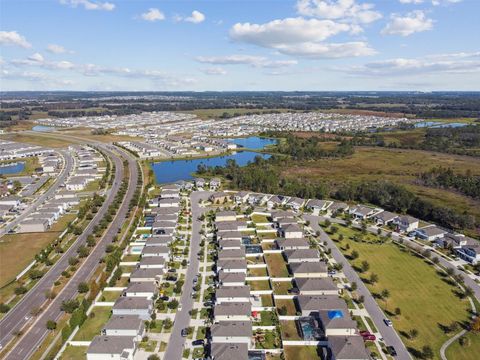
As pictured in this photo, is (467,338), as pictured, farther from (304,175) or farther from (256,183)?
(304,175)

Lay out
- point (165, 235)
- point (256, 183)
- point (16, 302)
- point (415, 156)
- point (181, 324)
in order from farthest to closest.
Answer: point (415, 156), point (256, 183), point (165, 235), point (16, 302), point (181, 324)

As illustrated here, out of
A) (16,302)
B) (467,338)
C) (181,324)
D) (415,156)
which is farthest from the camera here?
(415,156)

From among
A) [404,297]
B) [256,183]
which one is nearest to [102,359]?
[404,297]

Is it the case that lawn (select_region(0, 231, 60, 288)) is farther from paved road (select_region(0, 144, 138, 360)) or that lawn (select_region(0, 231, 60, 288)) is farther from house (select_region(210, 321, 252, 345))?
house (select_region(210, 321, 252, 345))

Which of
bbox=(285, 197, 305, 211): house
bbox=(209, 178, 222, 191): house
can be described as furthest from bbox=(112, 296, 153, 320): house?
bbox=(209, 178, 222, 191): house

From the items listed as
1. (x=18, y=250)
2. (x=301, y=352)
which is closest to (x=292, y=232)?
(x=301, y=352)

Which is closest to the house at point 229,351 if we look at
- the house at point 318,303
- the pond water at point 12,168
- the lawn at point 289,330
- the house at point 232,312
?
the house at point 232,312

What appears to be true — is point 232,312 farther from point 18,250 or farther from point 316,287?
point 18,250
